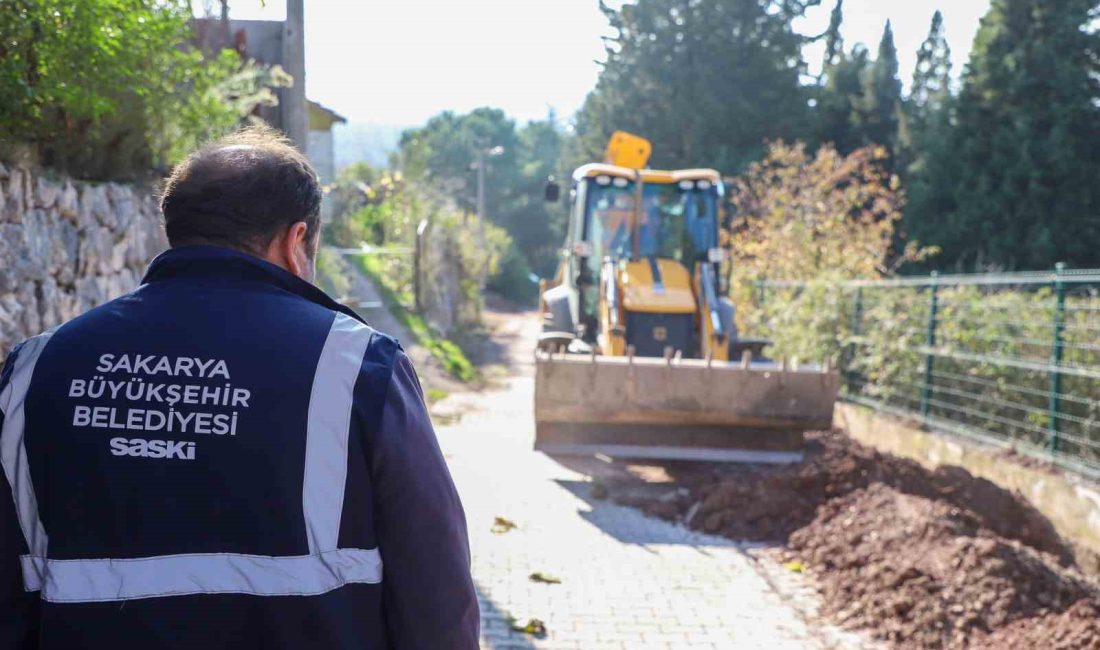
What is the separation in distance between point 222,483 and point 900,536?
218 inches

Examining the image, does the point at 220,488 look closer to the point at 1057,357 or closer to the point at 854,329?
the point at 1057,357

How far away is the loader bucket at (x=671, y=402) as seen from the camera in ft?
29.3

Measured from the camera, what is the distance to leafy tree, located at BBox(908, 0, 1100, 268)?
96.1 feet

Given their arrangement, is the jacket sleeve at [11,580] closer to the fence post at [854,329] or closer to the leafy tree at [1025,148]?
the fence post at [854,329]

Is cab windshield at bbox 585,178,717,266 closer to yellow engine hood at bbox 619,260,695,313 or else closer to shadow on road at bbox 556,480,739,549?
yellow engine hood at bbox 619,260,695,313

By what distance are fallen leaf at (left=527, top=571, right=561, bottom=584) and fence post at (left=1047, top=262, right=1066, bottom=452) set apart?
167 inches

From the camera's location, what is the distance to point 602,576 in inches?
257

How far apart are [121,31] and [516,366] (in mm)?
16006

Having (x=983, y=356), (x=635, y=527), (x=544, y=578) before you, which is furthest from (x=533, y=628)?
(x=983, y=356)

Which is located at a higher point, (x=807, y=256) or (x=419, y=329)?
(x=807, y=256)

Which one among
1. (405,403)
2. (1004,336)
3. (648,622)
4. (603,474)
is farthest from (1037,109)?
(405,403)

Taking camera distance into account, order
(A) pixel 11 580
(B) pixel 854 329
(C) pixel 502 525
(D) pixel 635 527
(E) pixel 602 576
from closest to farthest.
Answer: (A) pixel 11 580 < (E) pixel 602 576 < (C) pixel 502 525 < (D) pixel 635 527 < (B) pixel 854 329

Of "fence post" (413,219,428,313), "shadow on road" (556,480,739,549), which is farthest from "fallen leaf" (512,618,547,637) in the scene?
"fence post" (413,219,428,313)

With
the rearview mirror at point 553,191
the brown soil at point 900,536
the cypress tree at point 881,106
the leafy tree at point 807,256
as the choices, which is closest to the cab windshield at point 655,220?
the rearview mirror at point 553,191
